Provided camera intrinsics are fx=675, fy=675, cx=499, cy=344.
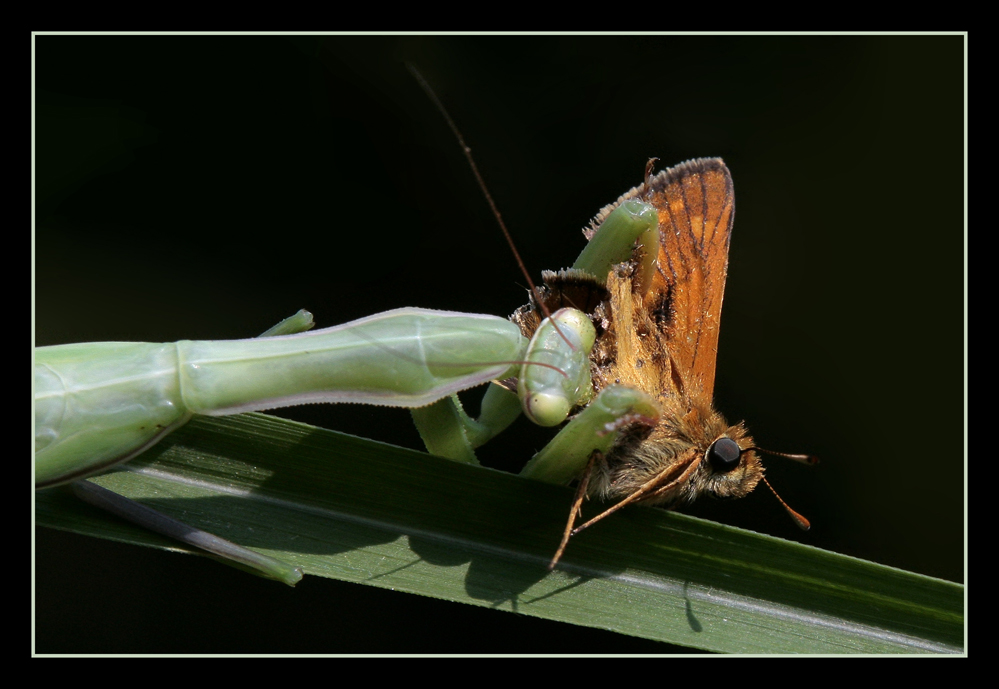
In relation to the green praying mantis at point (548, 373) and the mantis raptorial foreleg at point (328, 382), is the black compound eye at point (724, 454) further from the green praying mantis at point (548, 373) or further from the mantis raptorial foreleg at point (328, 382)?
the mantis raptorial foreleg at point (328, 382)

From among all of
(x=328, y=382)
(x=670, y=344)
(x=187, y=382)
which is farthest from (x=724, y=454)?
(x=187, y=382)

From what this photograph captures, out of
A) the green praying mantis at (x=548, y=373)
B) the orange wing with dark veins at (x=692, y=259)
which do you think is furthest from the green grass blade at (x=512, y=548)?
the orange wing with dark veins at (x=692, y=259)

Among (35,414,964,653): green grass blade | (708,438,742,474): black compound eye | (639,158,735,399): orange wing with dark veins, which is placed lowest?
(35,414,964,653): green grass blade

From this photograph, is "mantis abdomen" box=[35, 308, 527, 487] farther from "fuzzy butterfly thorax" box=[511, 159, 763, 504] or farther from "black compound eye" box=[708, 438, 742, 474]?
"black compound eye" box=[708, 438, 742, 474]

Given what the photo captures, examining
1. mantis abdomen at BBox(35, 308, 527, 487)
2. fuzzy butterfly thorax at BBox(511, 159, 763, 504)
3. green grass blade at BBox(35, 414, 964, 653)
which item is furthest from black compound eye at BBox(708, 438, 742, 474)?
mantis abdomen at BBox(35, 308, 527, 487)

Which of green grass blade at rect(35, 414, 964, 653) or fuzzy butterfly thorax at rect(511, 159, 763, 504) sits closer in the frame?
green grass blade at rect(35, 414, 964, 653)

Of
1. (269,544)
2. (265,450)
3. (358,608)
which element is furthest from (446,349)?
(358,608)

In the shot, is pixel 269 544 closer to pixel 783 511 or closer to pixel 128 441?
pixel 128 441
